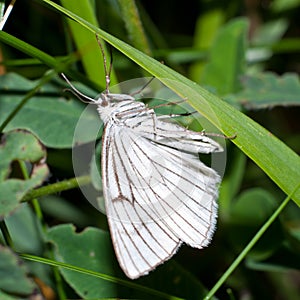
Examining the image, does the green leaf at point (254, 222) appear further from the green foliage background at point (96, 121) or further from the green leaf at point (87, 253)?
the green leaf at point (87, 253)

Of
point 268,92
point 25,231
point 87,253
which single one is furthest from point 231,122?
point 25,231

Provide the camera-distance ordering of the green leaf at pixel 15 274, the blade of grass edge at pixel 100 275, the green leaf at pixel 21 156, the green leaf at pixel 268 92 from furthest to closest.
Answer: the green leaf at pixel 268 92
the green leaf at pixel 21 156
the blade of grass edge at pixel 100 275
the green leaf at pixel 15 274

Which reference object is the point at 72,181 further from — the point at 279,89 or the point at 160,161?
the point at 279,89

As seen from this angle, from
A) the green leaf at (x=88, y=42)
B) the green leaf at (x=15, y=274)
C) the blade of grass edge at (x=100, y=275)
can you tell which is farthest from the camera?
the green leaf at (x=88, y=42)

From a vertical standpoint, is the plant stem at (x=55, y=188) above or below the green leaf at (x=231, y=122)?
below

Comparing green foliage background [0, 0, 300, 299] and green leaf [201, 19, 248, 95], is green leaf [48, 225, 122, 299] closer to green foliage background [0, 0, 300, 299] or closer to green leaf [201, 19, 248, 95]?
green foliage background [0, 0, 300, 299]

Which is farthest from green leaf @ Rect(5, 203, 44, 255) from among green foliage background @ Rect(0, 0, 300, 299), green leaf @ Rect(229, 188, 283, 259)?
green leaf @ Rect(229, 188, 283, 259)

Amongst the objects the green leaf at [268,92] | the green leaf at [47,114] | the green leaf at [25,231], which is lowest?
the green leaf at [25,231]

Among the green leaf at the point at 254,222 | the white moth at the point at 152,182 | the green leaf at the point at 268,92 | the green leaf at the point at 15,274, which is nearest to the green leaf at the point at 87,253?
the white moth at the point at 152,182
